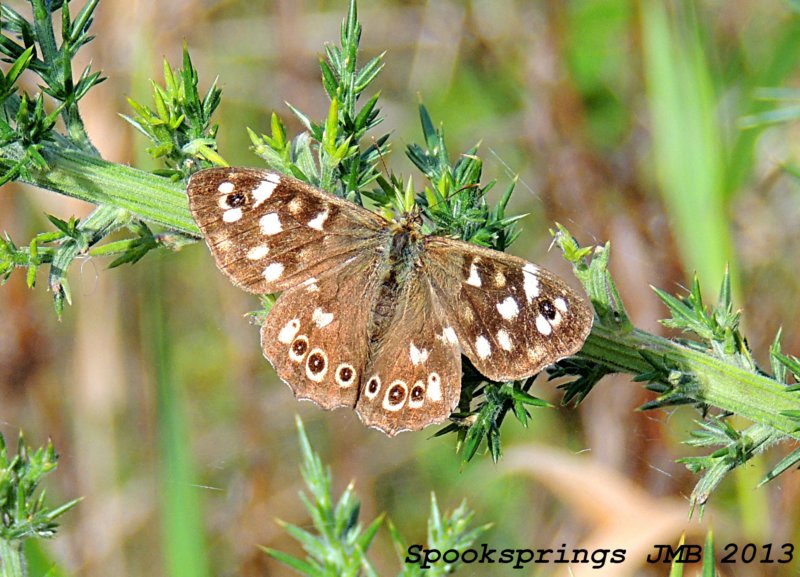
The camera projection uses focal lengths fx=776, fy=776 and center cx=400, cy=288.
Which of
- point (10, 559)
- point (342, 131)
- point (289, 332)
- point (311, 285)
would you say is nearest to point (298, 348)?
point (289, 332)

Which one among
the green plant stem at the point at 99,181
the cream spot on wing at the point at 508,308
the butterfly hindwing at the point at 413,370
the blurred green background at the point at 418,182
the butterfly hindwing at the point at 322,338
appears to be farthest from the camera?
the blurred green background at the point at 418,182

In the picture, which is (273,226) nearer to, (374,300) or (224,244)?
(224,244)

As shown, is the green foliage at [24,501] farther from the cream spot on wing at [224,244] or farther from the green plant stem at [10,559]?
the cream spot on wing at [224,244]

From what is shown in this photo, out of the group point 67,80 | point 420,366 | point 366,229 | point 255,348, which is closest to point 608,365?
point 420,366

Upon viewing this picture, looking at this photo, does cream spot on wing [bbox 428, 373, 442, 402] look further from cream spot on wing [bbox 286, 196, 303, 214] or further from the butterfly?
cream spot on wing [bbox 286, 196, 303, 214]

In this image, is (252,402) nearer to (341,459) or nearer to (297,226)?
(341,459)

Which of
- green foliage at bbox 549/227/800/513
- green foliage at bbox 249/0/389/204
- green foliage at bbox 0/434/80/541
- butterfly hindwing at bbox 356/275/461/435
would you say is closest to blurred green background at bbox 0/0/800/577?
butterfly hindwing at bbox 356/275/461/435

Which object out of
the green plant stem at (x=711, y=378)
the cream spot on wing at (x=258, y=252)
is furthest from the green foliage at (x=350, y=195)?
the cream spot on wing at (x=258, y=252)
